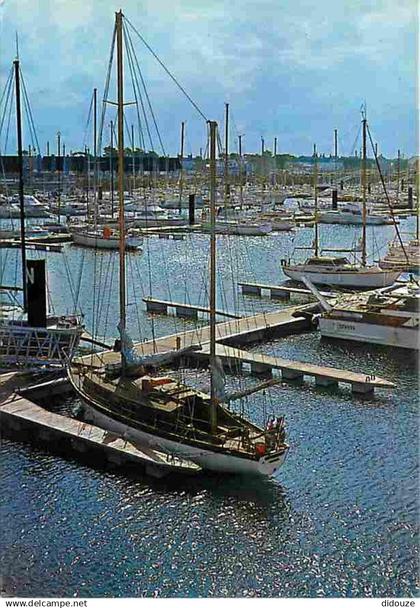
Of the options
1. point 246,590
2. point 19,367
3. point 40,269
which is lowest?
point 246,590

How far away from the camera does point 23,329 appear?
29.3 ft

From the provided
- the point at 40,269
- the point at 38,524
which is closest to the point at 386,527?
the point at 38,524

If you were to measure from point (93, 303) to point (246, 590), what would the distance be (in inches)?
344

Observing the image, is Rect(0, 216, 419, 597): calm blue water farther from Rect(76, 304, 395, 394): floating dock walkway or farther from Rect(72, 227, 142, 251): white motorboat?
Rect(72, 227, 142, 251): white motorboat

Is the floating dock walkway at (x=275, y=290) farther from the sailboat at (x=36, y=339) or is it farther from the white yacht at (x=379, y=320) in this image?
the sailboat at (x=36, y=339)

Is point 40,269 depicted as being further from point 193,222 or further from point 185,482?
point 193,222

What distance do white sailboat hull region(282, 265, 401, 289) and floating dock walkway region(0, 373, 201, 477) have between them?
9.09 meters

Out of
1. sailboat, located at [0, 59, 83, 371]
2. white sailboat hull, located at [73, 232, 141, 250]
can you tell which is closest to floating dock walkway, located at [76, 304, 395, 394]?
sailboat, located at [0, 59, 83, 371]

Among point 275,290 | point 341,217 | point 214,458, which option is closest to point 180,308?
point 275,290

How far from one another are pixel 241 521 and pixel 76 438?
189 cm

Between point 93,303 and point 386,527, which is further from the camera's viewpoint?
point 93,303

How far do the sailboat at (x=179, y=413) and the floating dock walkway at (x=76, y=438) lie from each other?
0.12 meters

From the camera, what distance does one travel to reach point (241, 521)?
19.6 feet

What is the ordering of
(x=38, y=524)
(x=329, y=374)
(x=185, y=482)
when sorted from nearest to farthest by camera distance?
(x=38, y=524)
(x=185, y=482)
(x=329, y=374)
